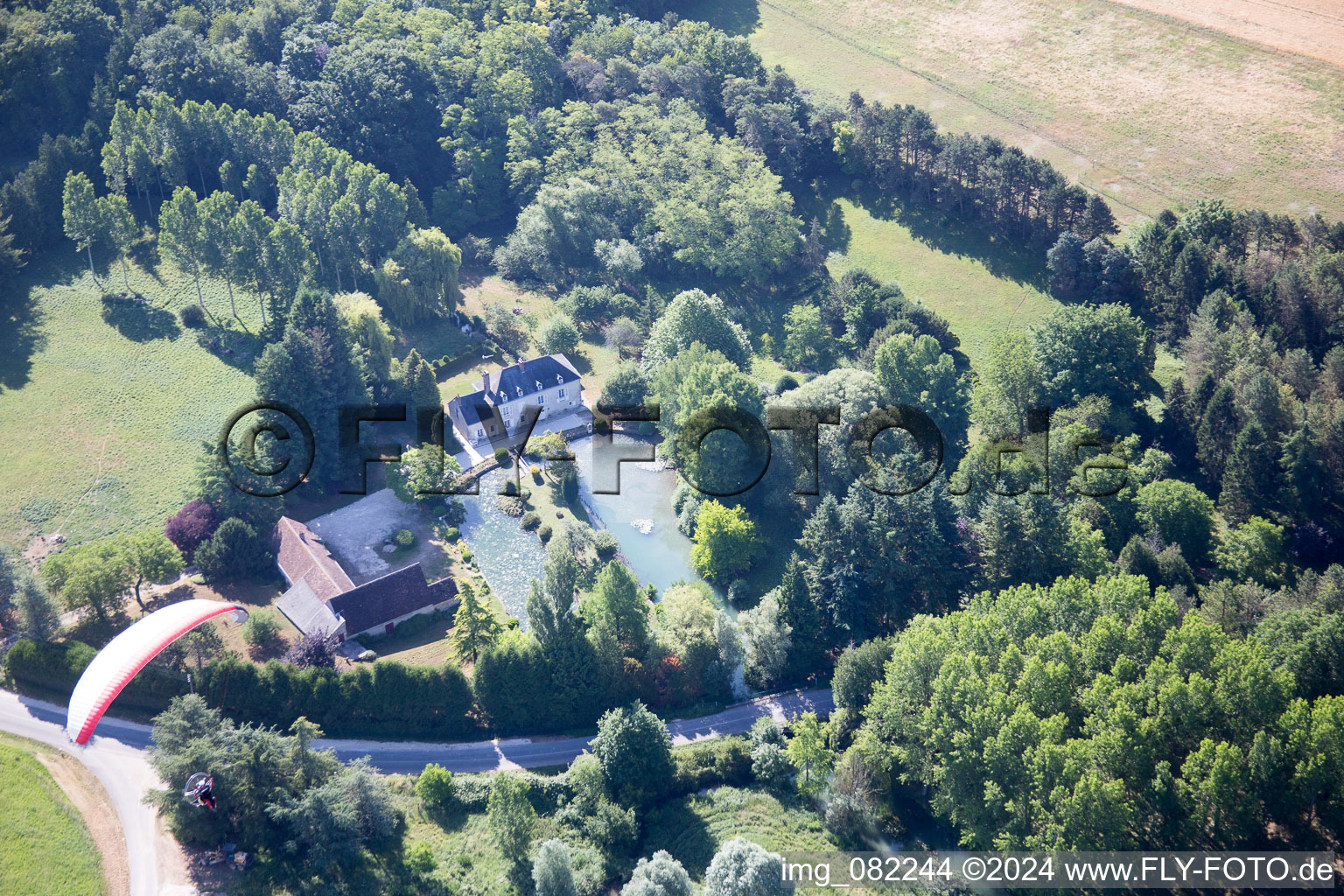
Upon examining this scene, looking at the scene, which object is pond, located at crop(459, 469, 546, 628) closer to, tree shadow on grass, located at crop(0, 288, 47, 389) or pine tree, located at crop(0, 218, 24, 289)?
tree shadow on grass, located at crop(0, 288, 47, 389)

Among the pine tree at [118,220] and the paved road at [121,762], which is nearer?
the paved road at [121,762]

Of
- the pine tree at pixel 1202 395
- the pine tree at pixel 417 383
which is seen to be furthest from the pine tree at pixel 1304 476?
the pine tree at pixel 417 383

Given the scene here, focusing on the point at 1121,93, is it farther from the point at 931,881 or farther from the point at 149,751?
the point at 149,751

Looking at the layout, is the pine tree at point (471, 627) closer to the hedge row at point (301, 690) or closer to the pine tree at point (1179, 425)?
the hedge row at point (301, 690)

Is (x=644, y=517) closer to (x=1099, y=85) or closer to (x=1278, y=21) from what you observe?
(x=1099, y=85)

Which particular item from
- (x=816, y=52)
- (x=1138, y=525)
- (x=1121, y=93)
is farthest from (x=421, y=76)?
(x=1138, y=525)
